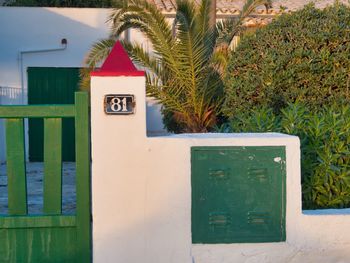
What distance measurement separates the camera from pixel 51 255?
5.18 metres

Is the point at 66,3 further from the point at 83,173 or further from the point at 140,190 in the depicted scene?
the point at 140,190

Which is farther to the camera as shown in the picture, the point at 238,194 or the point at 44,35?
the point at 44,35

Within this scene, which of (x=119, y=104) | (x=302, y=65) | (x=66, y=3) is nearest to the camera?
(x=119, y=104)

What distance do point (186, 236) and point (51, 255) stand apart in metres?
1.08

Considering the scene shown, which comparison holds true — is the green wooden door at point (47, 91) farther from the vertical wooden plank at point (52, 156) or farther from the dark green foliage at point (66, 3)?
the vertical wooden plank at point (52, 156)

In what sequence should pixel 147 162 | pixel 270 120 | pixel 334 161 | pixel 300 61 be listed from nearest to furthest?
pixel 147 162, pixel 334 161, pixel 270 120, pixel 300 61

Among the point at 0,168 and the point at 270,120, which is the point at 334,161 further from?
the point at 0,168

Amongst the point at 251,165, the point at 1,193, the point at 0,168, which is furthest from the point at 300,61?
the point at 0,168

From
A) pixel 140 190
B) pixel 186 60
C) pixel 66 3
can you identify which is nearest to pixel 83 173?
pixel 140 190

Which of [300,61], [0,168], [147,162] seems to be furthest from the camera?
[0,168]

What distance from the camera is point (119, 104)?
5133mm

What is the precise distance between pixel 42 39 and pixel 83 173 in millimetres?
10515

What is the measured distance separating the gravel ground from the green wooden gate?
1.93 metres

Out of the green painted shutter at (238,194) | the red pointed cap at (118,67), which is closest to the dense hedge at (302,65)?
the green painted shutter at (238,194)
